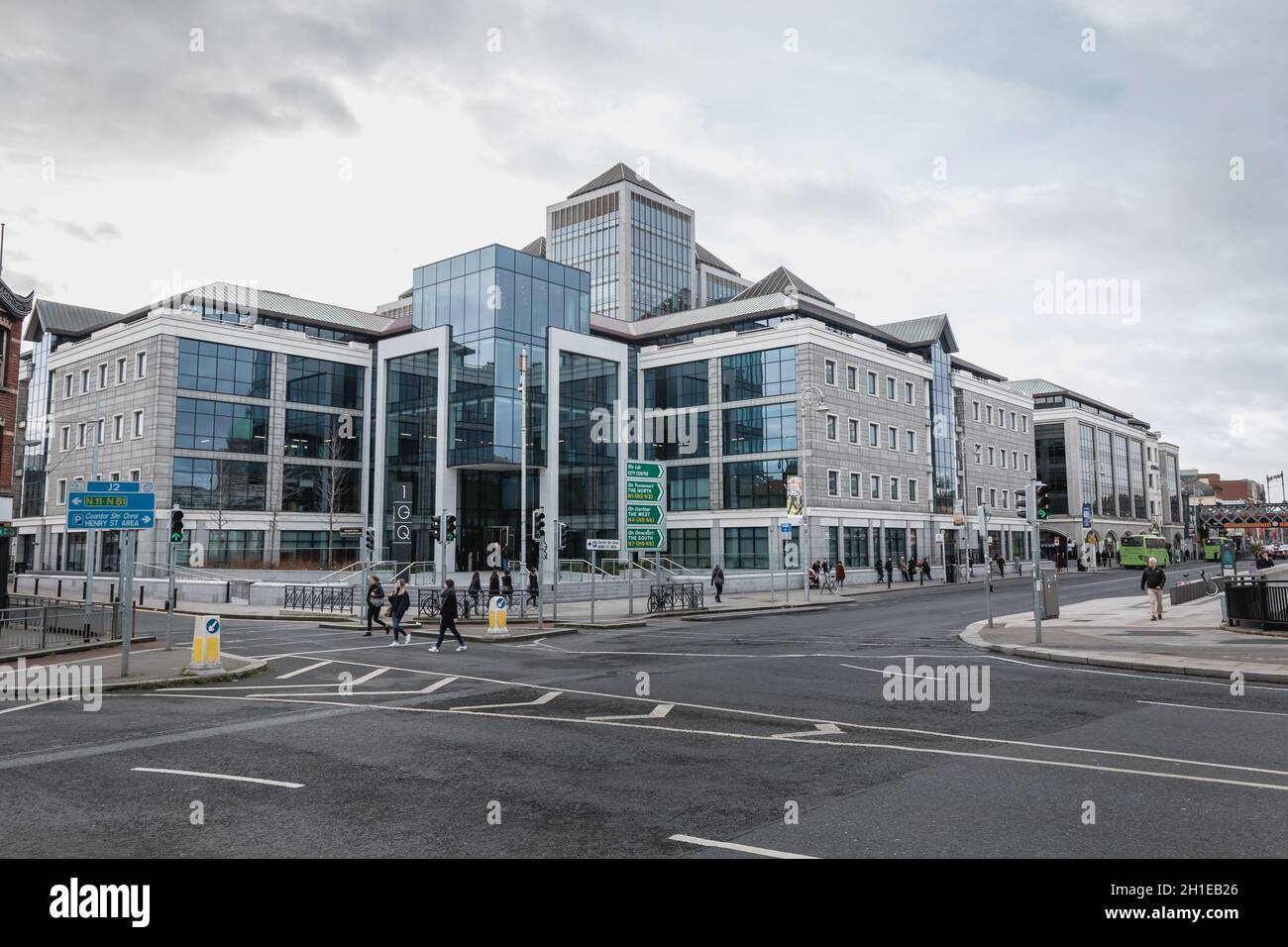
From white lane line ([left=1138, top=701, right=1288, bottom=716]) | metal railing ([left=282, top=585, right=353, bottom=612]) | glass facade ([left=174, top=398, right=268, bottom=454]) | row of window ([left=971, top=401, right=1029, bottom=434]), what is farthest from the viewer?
row of window ([left=971, top=401, right=1029, bottom=434])

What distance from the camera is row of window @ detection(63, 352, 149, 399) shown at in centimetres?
5612

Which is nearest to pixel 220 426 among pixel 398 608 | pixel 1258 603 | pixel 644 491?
pixel 644 491

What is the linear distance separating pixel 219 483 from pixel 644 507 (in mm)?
36528

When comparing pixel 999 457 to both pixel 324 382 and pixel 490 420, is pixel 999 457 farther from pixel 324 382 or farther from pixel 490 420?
pixel 324 382

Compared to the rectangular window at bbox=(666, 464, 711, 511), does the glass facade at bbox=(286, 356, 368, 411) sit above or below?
above

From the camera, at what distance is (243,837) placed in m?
6.53

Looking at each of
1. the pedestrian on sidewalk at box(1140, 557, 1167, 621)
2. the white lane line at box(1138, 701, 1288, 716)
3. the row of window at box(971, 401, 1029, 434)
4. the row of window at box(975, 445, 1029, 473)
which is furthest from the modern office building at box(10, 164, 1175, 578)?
the white lane line at box(1138, 701, 1288, 716)

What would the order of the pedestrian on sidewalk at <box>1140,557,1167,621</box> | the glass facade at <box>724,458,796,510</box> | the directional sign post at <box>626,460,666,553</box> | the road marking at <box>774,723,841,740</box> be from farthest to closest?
the glass facade at <box>724,458,796,510</box>, the directional sign post at <box>626,460,666,553</box>, the pedestrian on sidewalk at <box>1140,557,1167,621</box>, the road marking at <box>774,723,841,740</box>

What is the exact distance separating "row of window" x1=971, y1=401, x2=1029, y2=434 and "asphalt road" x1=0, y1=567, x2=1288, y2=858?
209 ft

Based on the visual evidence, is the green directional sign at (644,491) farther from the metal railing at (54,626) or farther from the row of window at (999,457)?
the row of window at (999,457)

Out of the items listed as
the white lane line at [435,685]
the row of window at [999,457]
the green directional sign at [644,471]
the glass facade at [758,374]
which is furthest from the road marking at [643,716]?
the row of window at [999,457]

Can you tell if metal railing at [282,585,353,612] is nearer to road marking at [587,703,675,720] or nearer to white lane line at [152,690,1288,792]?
white lane line at [152,690,1288,792]

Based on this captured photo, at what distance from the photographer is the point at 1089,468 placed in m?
96.9
